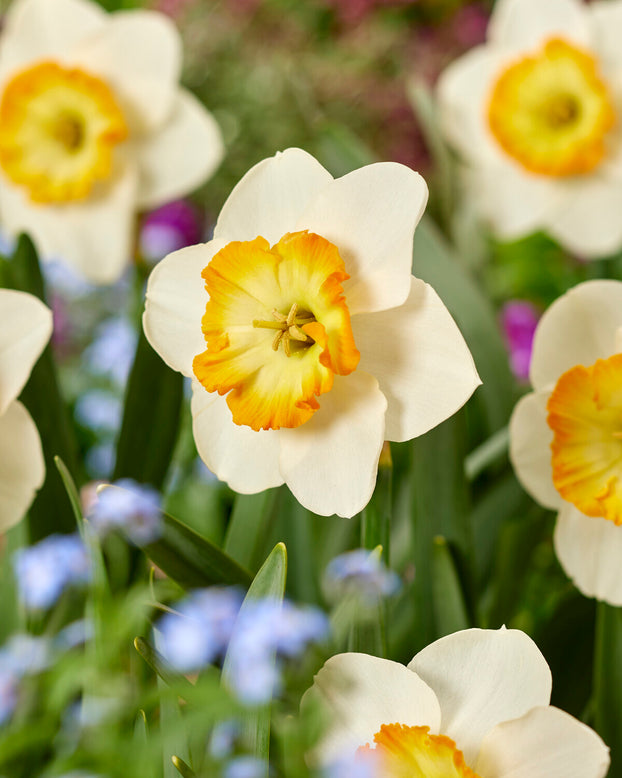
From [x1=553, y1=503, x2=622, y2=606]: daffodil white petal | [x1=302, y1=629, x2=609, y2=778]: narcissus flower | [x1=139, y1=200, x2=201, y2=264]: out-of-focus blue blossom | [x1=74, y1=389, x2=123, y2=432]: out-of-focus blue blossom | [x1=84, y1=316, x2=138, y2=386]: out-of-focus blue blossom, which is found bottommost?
[x1=139, y1=200, x2=201, y2=264]: out-of-focus blue blossom

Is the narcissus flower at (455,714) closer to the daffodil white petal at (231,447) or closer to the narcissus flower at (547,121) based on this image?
the daffodil white petal at (231,447)

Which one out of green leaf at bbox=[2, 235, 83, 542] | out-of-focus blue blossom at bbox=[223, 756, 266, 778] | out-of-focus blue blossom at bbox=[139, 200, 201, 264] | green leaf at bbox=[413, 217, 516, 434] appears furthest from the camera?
out-of-focus blue blossom at bbox=[139, 200, 201, 264]

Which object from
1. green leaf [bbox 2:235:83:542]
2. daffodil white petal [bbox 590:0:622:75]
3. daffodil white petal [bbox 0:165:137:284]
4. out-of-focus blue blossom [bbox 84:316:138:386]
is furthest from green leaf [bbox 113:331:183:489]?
daffodil white petal [bbox 590:0:622:75]

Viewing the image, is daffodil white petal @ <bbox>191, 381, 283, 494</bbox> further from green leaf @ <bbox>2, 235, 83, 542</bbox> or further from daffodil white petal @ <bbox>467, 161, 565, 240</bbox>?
daffodil white petal @ <bbox>467, 161, 565, 240</bbox>

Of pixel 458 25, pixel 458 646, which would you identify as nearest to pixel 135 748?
pixel 458 646

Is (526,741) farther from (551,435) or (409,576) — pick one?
(409,576)

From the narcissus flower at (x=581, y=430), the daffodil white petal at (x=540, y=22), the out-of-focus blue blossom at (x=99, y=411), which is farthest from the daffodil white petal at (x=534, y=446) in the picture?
the daffodil white petal at (x=540, y=22)

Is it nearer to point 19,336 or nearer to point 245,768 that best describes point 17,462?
point 19,336

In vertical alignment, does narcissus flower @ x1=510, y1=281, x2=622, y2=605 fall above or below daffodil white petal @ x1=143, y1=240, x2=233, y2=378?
below
